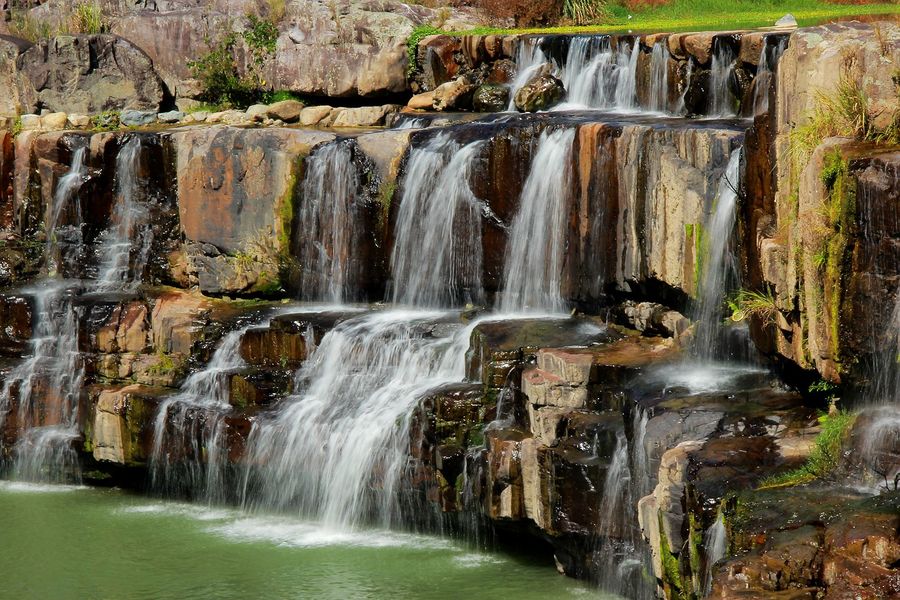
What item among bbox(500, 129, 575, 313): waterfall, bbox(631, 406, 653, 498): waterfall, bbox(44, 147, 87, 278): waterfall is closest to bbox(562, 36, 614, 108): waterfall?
bbox(500, 129, 575, 313): waterfall

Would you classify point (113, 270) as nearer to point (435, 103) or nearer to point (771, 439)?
point (435, 103)

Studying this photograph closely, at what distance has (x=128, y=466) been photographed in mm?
16297

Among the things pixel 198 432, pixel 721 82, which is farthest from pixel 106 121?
pixel 721 82

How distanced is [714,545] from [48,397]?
32.4ft

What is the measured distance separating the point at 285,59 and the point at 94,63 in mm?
3261

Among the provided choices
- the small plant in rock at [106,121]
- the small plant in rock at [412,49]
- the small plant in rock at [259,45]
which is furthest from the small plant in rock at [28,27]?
the small plant in rock at [412,49]

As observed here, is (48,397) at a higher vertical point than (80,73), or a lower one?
lower

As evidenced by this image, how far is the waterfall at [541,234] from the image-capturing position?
15.5 meters

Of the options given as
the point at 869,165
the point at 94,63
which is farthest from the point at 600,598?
the point at 94,63

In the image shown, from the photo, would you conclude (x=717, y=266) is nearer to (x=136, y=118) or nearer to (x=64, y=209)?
(x=64, y=209)

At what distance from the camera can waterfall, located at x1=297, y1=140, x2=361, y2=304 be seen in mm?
17359

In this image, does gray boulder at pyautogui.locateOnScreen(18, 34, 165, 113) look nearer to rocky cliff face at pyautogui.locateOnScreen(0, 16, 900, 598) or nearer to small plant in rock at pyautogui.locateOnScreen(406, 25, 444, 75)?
rocky cliff face at pyautogui.locateOnScreen(0, 16, 900, 598)

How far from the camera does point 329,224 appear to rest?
17547 mm

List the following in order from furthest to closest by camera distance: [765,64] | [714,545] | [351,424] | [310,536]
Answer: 1. [765,64]
2. [351,424]
3. [310,536]
4. [714,545]
